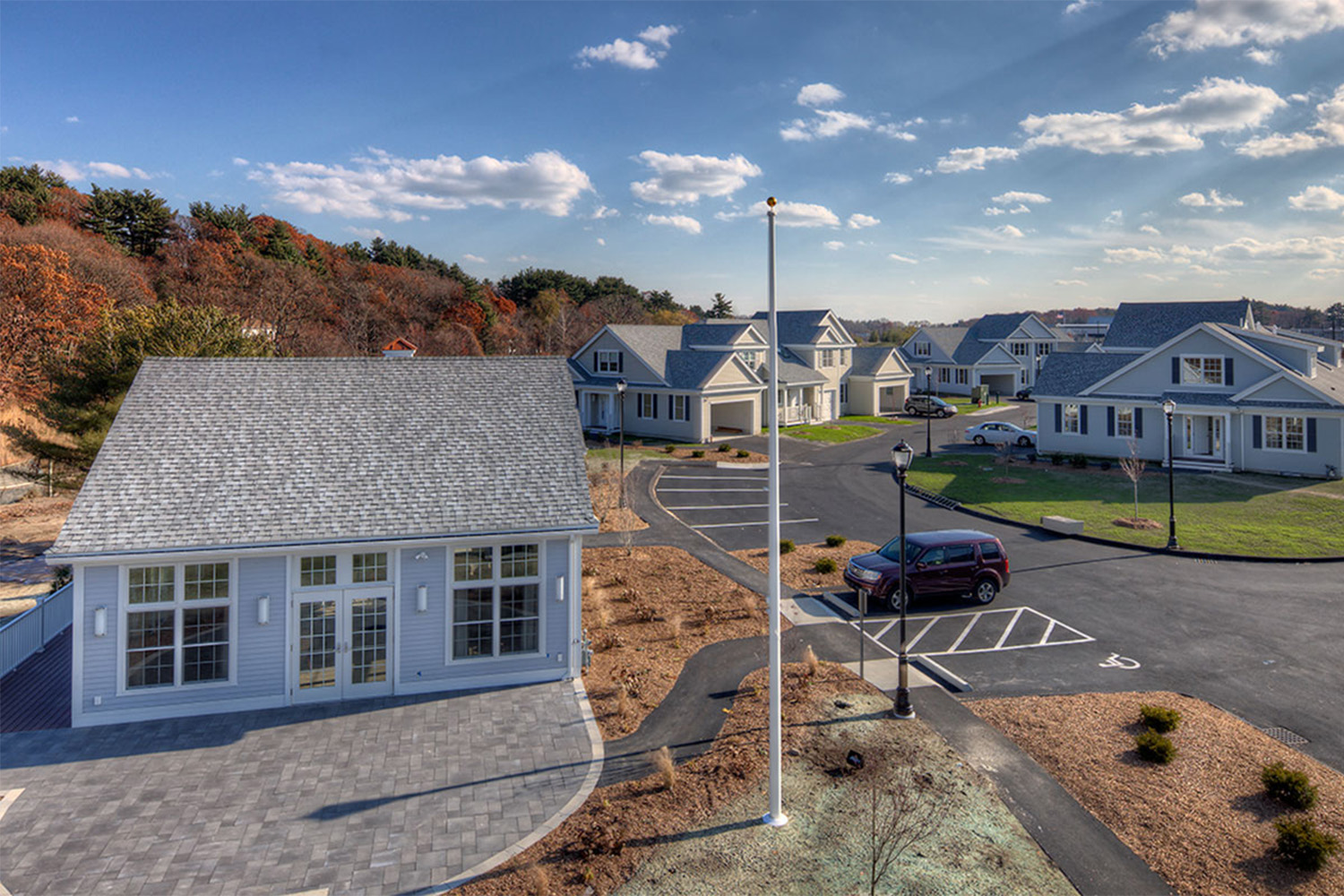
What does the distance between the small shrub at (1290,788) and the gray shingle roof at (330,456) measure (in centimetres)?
1214

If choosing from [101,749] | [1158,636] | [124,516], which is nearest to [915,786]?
[1158,636]

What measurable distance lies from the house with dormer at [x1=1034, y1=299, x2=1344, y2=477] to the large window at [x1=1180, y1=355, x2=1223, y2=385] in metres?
0.04

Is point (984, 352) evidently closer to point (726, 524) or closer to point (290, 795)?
point (726, 524)

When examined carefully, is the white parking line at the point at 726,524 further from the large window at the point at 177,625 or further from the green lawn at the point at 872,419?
the green lawn at the point at 872,419

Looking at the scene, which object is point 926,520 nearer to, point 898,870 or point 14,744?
point 898,870

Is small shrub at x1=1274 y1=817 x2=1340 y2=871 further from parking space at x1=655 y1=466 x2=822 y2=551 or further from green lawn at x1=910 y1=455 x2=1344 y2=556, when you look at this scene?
green lawn at x1=910 y1=455 x2=1344 y2=556

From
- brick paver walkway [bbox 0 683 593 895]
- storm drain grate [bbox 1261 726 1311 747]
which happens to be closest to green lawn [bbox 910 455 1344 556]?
storm drain grate [bbox 1261 726 1311 747]

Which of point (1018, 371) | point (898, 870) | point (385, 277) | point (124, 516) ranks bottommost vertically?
point (898, 870)

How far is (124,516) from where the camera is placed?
14078mm

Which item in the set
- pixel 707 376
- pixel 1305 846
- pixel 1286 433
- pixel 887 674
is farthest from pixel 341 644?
pixel 1286 433

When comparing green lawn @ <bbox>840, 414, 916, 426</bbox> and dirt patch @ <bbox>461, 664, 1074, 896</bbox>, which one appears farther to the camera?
green lawn @ <bbox>840, 414, 916, 426</bbox>

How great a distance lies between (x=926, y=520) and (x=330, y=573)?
2224 cm

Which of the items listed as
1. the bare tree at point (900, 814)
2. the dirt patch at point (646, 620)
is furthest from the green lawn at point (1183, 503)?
the bare tree at point (900, 814)

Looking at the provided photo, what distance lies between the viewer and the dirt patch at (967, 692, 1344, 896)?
31.7 feet
